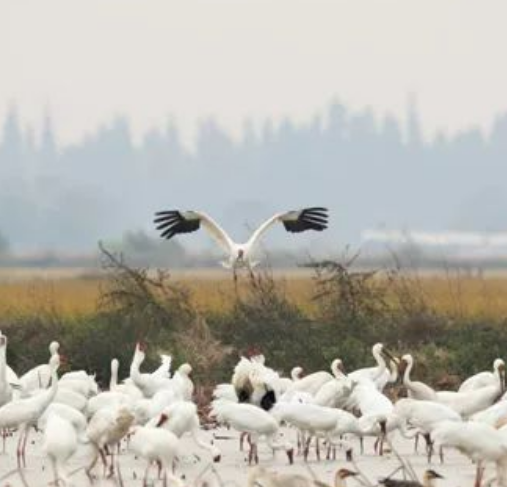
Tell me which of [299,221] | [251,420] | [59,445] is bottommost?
[251,420]

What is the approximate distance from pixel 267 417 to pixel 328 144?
144 metres

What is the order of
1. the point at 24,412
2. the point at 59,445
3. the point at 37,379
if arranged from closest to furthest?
the point at 59,445
the point at 24,412
the point at 37,379

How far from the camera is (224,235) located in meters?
22.7

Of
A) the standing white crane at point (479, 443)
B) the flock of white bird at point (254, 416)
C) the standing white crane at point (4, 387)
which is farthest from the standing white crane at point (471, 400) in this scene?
the standing white crane at point (4, 387)

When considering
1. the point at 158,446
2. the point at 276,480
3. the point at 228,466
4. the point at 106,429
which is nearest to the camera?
the point at 276,480

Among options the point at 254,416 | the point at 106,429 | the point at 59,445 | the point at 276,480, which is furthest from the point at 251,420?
the point at 276,480

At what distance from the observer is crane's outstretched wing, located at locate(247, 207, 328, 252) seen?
22.3 meters

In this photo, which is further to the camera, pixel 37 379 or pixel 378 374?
pixel 378 374

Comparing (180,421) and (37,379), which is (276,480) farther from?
(37,379)

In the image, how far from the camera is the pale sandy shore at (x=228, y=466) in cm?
1384

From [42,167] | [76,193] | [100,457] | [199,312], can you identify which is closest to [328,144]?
[42,167]

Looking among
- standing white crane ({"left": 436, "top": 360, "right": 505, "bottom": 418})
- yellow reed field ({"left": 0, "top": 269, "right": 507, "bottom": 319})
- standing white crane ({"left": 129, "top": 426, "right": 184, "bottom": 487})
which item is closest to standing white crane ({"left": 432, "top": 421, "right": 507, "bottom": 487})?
standing white crane ({"left": 129, "top": 426, "right": 184, "bottom": 487})

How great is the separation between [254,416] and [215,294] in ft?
55.9

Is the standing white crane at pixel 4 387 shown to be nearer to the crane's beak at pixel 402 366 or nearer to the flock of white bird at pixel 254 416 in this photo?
the flock of white bird at pixel 254 416
